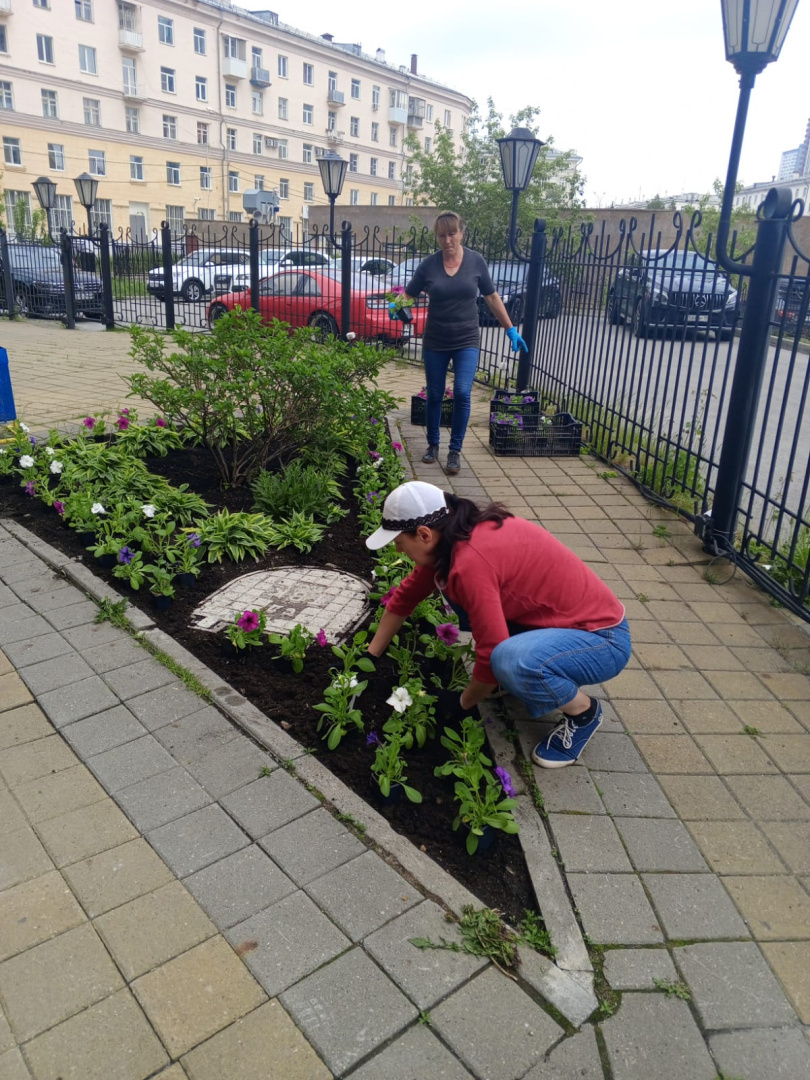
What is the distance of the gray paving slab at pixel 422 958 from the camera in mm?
2018

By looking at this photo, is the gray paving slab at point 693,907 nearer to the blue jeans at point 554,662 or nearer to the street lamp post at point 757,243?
the blue jeans at point 554,662

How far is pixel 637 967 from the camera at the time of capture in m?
2.13

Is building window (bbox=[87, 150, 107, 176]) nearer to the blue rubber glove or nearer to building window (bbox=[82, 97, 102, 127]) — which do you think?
building window (bbox=[82, 97, 102, 127])

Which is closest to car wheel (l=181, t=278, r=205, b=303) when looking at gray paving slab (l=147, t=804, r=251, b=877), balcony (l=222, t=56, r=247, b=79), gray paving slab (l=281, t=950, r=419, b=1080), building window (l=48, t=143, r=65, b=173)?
gray paving slab (l=147, t=804, r=251, b=877)

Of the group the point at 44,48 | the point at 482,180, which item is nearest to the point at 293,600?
the point at 482,180

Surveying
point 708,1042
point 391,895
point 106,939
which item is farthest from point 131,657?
point 708,1042

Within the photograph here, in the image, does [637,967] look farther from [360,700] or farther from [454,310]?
[454,310]

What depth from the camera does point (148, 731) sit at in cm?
297

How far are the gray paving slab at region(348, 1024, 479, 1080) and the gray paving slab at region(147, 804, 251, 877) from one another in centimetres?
78

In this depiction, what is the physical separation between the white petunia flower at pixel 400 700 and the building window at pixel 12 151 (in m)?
49.7

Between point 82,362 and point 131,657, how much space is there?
9.50 meters

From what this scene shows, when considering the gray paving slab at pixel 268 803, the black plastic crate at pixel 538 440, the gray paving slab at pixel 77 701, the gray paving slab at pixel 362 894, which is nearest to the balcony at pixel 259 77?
the black plastic crate at pixel 538 440

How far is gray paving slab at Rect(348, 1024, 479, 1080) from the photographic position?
5.93 feet

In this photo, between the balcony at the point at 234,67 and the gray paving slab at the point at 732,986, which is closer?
the gray paving slab at the point at 732,986
